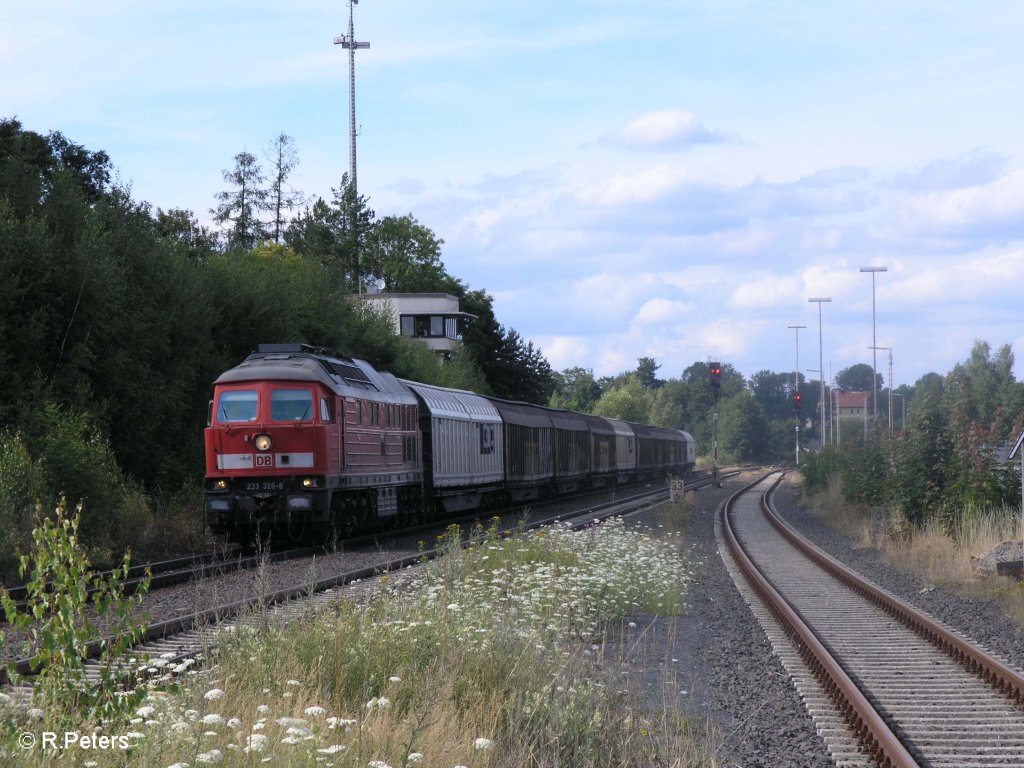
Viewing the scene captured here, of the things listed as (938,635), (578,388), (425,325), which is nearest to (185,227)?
(425,325)

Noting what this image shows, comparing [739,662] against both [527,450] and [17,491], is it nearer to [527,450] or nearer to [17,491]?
[17,491]

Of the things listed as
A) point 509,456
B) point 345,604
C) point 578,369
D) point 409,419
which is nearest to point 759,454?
point 578,369

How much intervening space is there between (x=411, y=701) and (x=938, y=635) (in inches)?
278

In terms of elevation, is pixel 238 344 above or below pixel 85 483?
above

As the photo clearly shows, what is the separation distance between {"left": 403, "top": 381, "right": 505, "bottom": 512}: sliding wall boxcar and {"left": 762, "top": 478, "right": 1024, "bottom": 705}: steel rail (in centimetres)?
969

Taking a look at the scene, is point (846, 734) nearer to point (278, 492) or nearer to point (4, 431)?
point (278, 492)

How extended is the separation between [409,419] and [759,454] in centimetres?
12741

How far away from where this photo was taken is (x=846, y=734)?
8320 mm

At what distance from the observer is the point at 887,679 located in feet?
34.0

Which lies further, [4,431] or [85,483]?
[4,431]

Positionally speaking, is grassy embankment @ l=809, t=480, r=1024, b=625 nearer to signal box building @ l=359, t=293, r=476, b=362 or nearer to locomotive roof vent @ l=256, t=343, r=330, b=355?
locomotive roof vent @ l=256, t=343, r=330, b=355

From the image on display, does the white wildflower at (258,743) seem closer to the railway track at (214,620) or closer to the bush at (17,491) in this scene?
the railway track at (214,620)

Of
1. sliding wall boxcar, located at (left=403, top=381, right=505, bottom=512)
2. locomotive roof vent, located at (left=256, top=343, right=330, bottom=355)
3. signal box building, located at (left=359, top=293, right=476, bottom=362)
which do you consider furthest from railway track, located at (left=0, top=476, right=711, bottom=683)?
signal box building, located at (left=359, top=293, right=476, bottom=362)

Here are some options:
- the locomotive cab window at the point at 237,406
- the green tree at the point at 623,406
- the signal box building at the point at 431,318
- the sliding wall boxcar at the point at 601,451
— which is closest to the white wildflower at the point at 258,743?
the locomotive cab window at the point at 237,406
